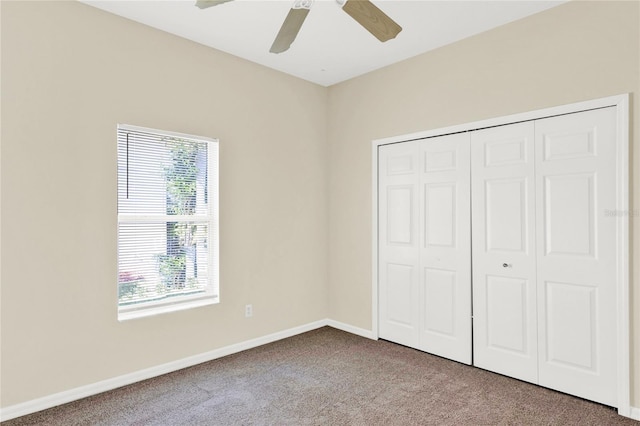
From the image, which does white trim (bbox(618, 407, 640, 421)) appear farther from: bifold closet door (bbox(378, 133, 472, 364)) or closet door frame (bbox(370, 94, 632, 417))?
bifold closet door (bbox(378, 133, 472, 364))

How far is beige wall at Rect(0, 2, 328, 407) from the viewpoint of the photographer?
250 centimetres

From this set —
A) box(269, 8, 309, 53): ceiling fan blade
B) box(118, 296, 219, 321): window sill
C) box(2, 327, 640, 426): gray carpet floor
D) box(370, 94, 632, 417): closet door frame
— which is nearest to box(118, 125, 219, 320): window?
box(118, 296, 219, 321): window sill

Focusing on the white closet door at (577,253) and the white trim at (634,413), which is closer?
the white trim at (634,413)

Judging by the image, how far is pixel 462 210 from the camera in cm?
337

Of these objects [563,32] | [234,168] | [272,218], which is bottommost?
[272,218]

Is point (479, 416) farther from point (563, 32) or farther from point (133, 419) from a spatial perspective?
point (563, 32)

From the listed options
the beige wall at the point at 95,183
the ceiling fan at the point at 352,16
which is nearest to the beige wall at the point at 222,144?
the beige wall at the point at 95,183

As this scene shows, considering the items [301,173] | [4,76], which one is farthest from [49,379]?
[301,173]

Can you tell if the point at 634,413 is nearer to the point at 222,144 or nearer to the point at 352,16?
the point at 352,16

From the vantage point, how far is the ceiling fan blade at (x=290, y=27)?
80.7 inches

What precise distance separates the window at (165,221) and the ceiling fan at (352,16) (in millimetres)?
1426


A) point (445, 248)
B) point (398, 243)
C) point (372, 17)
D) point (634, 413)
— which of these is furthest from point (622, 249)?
point (372, 17)

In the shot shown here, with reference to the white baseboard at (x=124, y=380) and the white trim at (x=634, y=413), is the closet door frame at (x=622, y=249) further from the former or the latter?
the white baseboard at (x=124, y=380)

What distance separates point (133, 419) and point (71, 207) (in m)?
1.52
